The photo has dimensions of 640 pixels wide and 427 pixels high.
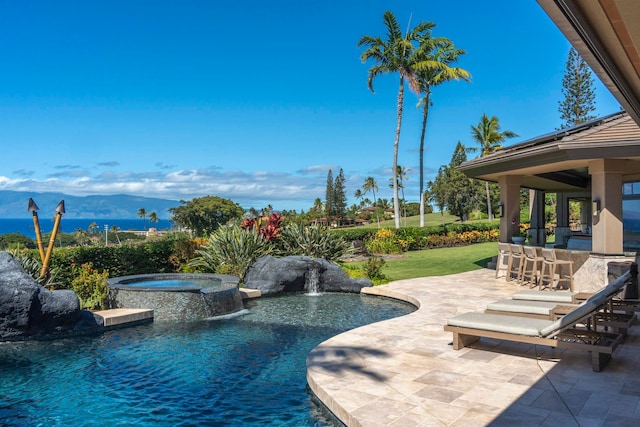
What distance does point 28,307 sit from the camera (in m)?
7.90

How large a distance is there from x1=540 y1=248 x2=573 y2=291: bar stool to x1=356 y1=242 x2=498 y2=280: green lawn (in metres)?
3.75

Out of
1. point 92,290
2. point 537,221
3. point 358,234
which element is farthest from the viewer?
point 358,234

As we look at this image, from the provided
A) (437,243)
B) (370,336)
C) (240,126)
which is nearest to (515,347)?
(370,336)

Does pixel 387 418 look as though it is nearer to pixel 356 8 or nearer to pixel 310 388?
pixel 310 388

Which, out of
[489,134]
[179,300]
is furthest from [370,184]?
[179,300]

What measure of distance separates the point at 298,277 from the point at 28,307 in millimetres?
6587

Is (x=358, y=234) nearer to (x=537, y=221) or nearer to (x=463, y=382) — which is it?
(x=537, y=221)

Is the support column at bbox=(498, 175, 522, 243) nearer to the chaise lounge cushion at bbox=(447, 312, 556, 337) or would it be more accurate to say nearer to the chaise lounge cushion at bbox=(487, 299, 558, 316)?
the chaise lounge cushion at bbox=(487, 299, 558, 316)

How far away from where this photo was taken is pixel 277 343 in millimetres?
7617

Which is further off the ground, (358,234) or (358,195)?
(358,195)

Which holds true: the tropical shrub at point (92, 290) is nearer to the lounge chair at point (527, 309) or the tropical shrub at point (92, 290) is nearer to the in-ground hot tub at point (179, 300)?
the in-ground hot tub at point (179, 300)

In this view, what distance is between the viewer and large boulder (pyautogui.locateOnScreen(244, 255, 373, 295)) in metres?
12.5

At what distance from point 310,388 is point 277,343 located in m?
2.37

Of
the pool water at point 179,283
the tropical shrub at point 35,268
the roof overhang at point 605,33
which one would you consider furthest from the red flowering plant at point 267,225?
the roof overhang at point 605,33
